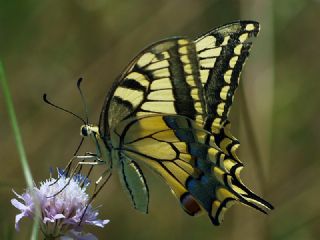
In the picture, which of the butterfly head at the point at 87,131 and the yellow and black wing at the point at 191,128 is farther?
the butterfly head at the point at 87,131

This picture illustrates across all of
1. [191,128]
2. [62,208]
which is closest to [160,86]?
[191,128]

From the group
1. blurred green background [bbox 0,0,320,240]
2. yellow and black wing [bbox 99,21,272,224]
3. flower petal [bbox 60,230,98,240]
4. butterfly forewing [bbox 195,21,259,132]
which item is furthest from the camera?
blurred green background [bbox 0,0,320,240]

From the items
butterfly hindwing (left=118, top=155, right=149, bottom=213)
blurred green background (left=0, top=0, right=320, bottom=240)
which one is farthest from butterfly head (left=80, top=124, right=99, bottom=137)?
blurred green background (left=0, top=0, right=320, bottom=240)

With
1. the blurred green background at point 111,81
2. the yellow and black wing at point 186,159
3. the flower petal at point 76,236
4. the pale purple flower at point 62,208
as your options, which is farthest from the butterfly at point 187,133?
the blurred green background at point 111,81

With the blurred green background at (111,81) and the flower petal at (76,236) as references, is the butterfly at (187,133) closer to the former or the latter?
the flower petal at (76,236)

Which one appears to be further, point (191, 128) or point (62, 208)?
point (191, 128)

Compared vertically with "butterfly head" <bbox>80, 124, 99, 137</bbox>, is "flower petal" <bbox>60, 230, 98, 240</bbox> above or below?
below

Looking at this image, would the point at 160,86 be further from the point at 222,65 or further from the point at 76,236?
the point at 76,236

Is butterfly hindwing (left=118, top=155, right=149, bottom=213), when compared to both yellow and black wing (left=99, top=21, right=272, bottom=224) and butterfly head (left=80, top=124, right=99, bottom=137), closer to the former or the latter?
yellow and black wing (left=99, top=21, right=272, bottom=224)
